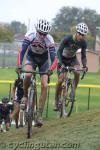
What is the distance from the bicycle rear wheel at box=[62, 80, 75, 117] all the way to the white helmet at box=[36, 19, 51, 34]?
2.66 metres

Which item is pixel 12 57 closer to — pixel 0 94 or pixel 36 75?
pixel 0 94

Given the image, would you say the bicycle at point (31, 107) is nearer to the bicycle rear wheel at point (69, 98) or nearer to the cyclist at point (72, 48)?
the cyclist at point (72, 48)

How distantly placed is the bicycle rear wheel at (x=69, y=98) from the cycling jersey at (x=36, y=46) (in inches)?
81.8

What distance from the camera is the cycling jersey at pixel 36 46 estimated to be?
1172 centimetres

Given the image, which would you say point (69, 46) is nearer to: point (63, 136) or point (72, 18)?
point (63, 136)

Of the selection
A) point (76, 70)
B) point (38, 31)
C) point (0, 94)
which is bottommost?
point (0, 94)

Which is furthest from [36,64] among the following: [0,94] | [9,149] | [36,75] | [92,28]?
[92,28]

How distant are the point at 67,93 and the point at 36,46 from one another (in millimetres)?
2548

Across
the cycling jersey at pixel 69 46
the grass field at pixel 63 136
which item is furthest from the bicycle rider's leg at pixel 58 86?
the grass field at pixel 63 136

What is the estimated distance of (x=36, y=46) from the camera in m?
11.8

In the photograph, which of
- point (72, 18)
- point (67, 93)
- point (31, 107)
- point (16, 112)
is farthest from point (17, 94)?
point (72, 18)

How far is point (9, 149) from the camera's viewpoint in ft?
33.7

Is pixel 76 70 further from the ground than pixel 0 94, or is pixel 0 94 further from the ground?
pixel 76 70

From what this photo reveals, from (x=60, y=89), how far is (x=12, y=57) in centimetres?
5545
